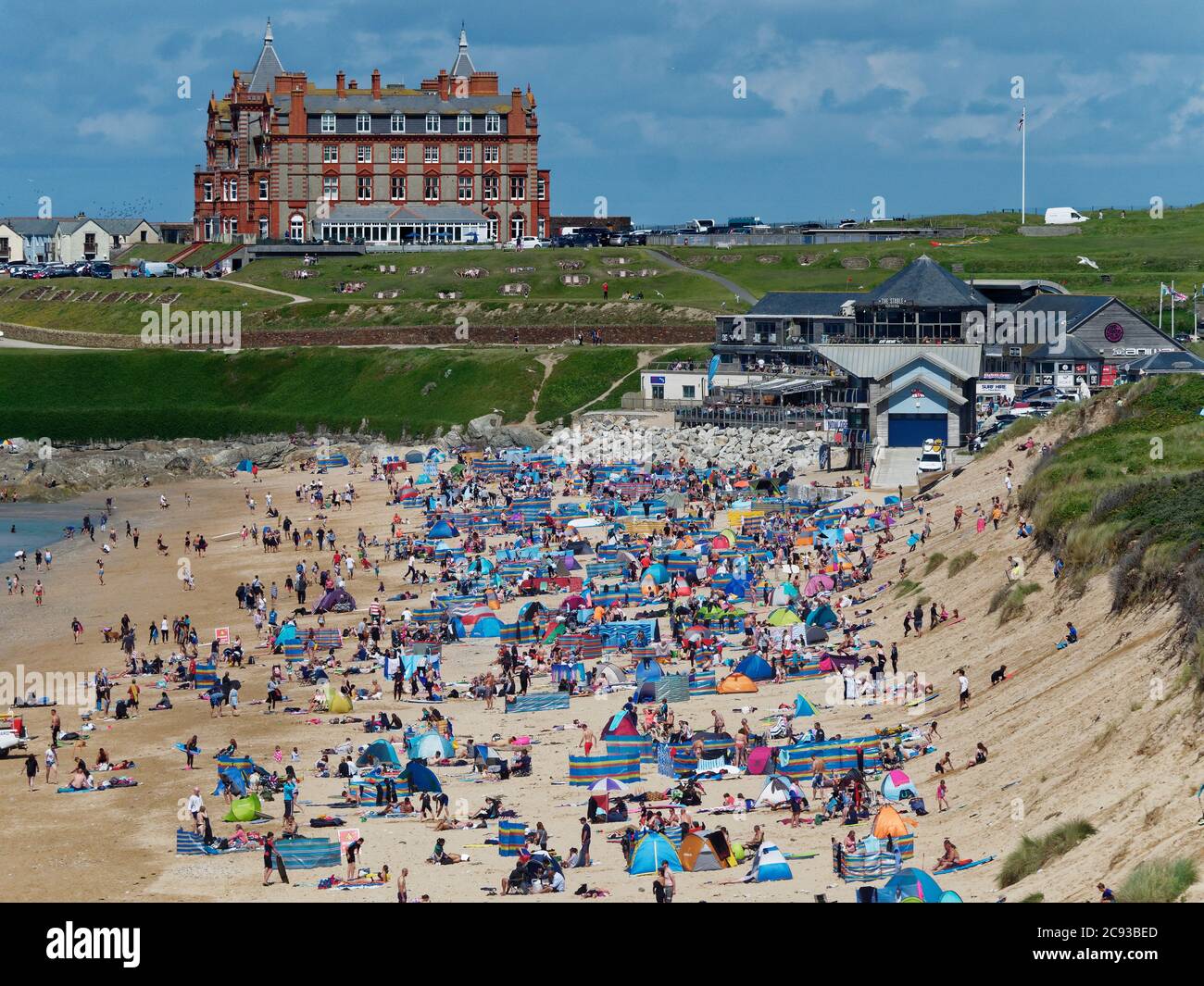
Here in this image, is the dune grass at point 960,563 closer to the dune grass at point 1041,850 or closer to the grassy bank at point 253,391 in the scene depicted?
the dune grass at point 1041,850

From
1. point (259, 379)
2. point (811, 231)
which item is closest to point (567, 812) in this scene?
point (259, 379)

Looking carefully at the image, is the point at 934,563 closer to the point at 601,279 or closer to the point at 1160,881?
the point at 1160,881

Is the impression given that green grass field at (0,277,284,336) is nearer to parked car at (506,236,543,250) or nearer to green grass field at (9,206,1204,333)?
green grass field at (9,206,1204,333)

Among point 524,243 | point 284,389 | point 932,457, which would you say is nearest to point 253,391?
point 284,389

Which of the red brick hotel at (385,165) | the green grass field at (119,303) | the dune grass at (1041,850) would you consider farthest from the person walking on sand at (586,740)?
the red brick hotel at (385,165)

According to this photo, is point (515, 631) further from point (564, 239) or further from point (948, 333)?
point (564, 239)

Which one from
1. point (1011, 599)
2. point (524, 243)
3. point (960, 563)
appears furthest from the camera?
point (524, 243)
